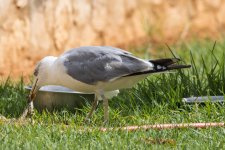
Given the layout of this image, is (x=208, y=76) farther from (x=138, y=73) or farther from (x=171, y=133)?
(x=171, y=133)

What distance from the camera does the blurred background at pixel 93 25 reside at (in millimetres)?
9758

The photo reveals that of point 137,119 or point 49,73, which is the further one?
point 49,73

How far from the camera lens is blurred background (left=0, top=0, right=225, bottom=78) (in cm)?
976

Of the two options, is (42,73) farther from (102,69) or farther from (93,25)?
(93,25)

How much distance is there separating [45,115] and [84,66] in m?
0.55

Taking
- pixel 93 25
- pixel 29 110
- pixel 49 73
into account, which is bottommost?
pixel 29 110

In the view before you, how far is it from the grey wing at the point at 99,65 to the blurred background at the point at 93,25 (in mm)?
3168

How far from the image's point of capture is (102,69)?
20.4 feet

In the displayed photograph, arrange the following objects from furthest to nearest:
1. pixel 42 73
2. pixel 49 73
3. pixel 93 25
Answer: pixel 93 25, pixel 42 73, pixel 49 73

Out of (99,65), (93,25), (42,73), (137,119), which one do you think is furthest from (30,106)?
(93,25)

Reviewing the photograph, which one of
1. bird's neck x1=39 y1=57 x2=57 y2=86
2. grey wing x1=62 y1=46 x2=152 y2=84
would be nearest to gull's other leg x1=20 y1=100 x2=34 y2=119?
bird's neck x1=39 y1=57 x2=57 y2=86

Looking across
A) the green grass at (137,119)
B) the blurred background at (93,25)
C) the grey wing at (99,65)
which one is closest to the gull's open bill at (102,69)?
the grey wing at (99,65)

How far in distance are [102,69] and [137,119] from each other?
0.48 metres

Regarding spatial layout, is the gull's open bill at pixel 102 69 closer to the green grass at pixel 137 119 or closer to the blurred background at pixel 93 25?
the green grass at pixel 137 119
